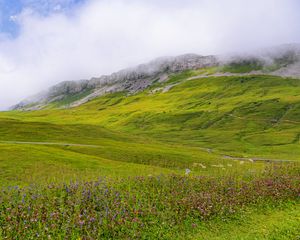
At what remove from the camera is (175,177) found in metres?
24.9

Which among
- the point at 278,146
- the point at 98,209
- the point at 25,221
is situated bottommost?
the point at 278,146

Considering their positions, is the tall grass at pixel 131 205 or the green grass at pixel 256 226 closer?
the tall grass at pixel 131 205

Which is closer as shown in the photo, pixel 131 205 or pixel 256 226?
pixel 256 226

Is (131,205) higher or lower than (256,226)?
higher

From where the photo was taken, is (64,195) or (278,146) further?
(278,146)

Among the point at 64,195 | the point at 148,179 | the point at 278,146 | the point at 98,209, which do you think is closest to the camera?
the point at 98,209

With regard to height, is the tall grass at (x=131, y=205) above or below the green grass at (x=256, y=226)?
above

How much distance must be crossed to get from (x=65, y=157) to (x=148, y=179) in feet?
103

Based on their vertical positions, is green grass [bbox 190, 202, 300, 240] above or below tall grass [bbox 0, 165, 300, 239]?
below

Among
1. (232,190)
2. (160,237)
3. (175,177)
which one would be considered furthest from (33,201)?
(232,190)

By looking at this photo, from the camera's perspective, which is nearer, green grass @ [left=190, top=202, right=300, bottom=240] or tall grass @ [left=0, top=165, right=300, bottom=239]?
tall grass @ [left=0, top=165, right=300, bottom=239]

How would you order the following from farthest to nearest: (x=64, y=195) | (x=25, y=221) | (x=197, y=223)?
(x=64, y=195), (x=197, y=223), (x=25, y=221)

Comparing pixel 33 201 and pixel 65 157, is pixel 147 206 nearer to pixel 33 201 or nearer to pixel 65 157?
pixel 33 201

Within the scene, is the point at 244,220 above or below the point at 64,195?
below
